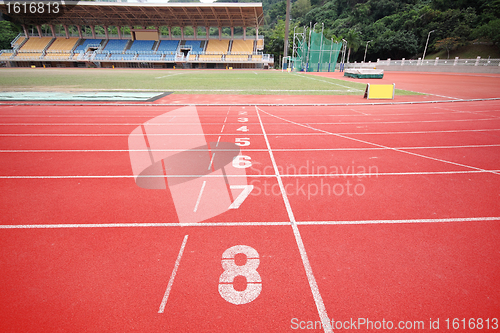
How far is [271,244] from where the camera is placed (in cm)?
328

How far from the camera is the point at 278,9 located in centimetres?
10250

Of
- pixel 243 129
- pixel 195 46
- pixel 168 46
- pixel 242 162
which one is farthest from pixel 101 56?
pixel 242 162

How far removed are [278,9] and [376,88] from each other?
107m

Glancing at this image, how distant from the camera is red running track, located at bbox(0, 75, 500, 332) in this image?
2400 mm

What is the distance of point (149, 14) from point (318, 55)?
33848 millimetres

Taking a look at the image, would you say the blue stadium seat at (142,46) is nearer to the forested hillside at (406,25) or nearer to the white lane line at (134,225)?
the forested hillside at (406,25)

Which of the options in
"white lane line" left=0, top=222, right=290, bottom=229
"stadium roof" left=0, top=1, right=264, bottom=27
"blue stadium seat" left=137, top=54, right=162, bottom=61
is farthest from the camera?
"blue stadium seat" left=137, top=54, right=162, bottom=61

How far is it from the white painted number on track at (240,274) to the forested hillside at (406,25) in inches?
2376

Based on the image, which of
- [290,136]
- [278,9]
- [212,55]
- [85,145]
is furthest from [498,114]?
[278,9]

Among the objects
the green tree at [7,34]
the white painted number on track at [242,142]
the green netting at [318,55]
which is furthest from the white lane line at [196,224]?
the green tree at [7,34]

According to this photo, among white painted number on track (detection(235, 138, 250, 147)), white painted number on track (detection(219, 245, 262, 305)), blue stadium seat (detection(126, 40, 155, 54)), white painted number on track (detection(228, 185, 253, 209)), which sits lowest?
white painted number on track (detection(219, 245, 262, 305))

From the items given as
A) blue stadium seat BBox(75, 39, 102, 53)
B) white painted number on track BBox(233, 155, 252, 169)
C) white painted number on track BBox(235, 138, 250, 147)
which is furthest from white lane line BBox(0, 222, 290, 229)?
blue stadium seat BBox(75, 39, 102, 53)

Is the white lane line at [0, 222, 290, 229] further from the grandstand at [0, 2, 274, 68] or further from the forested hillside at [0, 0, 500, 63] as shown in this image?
the forested hillside at [0, 0, 500, 63]

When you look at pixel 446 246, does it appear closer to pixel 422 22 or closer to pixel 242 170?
pixel 242 170
